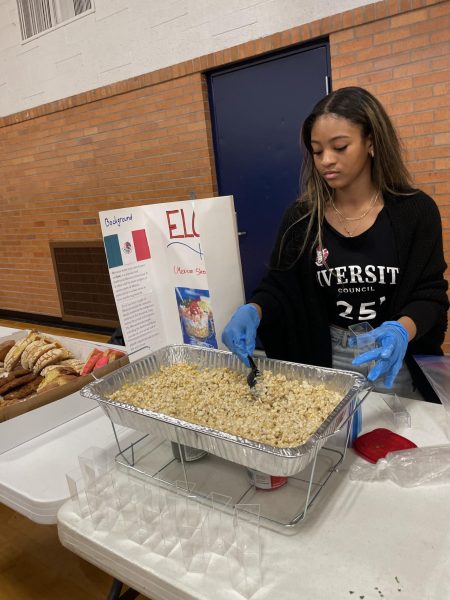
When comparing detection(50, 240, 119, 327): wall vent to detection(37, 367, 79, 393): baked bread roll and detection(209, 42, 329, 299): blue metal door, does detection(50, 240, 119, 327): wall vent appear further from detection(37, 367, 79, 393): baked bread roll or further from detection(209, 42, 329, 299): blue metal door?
detection(37, 367, 79, 393): baked bread roll

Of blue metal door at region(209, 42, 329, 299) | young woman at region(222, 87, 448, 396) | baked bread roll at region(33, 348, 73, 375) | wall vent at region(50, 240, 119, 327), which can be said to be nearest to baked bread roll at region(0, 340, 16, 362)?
baked bread roll at region(33, 348, 73, 375)

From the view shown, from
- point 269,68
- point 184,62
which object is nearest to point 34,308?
point 184,62

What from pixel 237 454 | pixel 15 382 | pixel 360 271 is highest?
pixel 360 271

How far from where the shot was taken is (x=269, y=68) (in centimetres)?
300

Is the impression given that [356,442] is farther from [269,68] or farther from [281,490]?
[269,68]

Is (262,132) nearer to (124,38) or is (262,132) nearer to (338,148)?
(124,38)

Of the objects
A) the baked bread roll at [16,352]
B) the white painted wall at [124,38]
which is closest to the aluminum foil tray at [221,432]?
the baked bread roll at [16,352]

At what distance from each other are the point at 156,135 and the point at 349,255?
2.70m

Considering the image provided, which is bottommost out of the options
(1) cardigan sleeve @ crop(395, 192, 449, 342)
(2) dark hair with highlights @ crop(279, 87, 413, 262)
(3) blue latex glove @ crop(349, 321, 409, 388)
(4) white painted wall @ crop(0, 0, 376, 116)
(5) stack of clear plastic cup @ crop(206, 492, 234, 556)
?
(5) stack of clear plastic cup @ crop(206, 492, 234, 556)

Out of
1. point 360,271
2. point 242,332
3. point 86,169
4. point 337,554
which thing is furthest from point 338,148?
point 86,169

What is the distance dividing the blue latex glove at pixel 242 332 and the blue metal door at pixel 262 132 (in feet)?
6.85

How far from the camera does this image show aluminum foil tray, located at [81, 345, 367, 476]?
751 mm

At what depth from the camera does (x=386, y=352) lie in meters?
0.97

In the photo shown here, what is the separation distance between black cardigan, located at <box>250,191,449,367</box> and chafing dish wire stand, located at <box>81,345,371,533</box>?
1.23 feet
